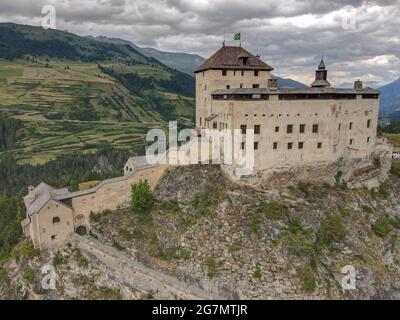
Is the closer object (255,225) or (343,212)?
(255,225)

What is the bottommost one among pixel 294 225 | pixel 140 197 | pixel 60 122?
pixel 294 225

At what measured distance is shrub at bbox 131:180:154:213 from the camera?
44.8 m

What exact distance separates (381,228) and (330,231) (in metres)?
8.33

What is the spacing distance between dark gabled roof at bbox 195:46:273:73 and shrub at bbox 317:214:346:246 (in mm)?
23738

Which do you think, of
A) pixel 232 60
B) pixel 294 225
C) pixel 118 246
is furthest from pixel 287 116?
pixel 118 246

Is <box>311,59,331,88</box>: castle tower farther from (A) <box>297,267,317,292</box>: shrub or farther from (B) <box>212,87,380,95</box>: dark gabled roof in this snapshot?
(A) <box>297,267,317,292</box>: shrub

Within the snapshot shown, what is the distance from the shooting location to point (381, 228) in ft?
148

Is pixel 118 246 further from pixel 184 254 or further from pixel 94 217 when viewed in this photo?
→ pixel 184 254

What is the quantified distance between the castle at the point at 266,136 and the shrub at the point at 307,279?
41.3ft

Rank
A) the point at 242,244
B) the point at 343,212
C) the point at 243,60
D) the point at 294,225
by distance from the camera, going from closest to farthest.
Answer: the point at 242,244
the point at 294,225
the point at 343,212
the point at 243,60

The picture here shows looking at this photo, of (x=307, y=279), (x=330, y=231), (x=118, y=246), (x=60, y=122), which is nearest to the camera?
(x=307, y=279)

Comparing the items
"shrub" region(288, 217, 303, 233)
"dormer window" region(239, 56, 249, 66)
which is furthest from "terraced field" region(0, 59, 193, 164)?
"shrub" region(288, 217, 303, 233)

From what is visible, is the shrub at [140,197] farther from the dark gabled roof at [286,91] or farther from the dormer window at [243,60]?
the dormer window at [243,60]

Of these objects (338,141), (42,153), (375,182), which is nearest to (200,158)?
(338,141)
